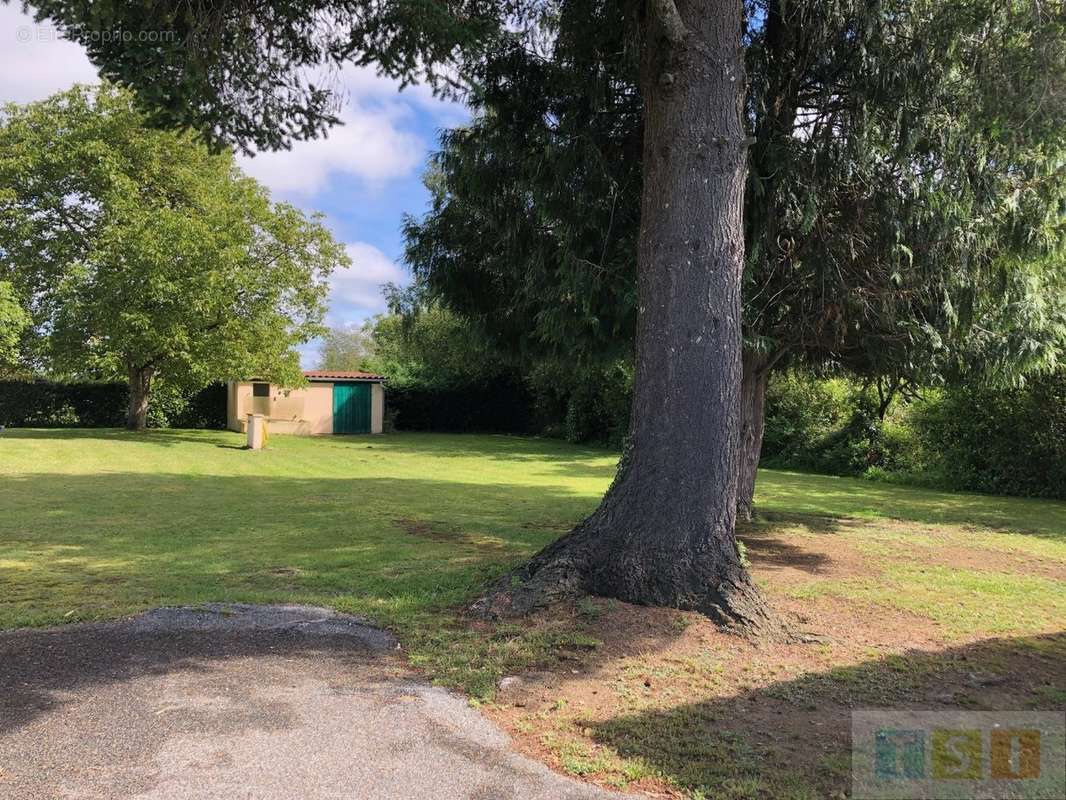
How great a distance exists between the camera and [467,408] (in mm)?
34750

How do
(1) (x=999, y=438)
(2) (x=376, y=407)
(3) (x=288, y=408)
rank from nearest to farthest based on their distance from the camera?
1. (1) (x=999, y=438)
2. (3) (x=288, y=408)
3. (2) (x=376, y=407)

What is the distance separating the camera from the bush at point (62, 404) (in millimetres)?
27875

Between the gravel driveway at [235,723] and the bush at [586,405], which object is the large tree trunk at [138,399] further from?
the gravel driveway at [235,723]

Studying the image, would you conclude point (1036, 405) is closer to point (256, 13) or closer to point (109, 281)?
point (256, 13)

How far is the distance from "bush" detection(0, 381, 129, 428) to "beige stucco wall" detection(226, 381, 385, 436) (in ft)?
14.0

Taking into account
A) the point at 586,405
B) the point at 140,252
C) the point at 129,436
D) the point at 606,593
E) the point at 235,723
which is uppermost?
the point at 140,252

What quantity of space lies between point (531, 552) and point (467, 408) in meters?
26.6

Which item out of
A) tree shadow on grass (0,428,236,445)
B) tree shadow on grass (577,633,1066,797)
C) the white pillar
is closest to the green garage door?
tree shadow on grass (0,428,236,445)

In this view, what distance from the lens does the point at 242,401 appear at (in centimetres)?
2947

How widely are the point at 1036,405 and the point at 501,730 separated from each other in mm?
16076

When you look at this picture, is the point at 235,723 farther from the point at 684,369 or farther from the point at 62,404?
the point at 62,404

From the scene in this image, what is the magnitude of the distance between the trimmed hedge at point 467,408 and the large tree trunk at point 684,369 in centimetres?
2847

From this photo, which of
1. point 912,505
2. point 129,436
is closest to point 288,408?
point 129,436

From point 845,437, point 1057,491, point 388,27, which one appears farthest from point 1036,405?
point 388,27
